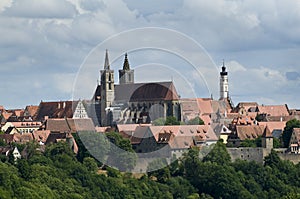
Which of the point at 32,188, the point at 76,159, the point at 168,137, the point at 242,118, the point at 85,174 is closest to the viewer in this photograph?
the point at 32,188

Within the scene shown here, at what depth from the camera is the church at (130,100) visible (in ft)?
287

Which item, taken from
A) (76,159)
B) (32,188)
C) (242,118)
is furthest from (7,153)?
(242,118)

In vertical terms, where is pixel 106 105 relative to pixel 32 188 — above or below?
above

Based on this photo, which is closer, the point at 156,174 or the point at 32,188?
the point at 32,188

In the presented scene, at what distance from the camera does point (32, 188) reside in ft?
177

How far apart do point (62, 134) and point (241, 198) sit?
18.3 meters

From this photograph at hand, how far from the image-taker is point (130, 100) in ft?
304

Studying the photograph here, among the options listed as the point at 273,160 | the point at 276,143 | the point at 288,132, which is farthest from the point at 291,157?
the point at 288,132

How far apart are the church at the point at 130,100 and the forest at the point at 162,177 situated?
19.7 m

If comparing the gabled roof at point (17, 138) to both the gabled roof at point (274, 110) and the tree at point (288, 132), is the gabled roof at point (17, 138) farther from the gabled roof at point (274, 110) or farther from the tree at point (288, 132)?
the gabled roof at point (274, 110)

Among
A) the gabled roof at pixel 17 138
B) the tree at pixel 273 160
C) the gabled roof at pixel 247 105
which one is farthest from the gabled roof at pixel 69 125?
the gabled roof at pixel 247 105

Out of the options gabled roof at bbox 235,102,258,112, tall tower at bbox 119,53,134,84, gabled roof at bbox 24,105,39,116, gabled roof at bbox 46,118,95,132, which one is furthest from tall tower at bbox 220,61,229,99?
gabled roof at bbox 46,118,95,132

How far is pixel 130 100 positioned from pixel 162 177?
99.2 feet

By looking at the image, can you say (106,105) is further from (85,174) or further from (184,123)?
(85,174)
